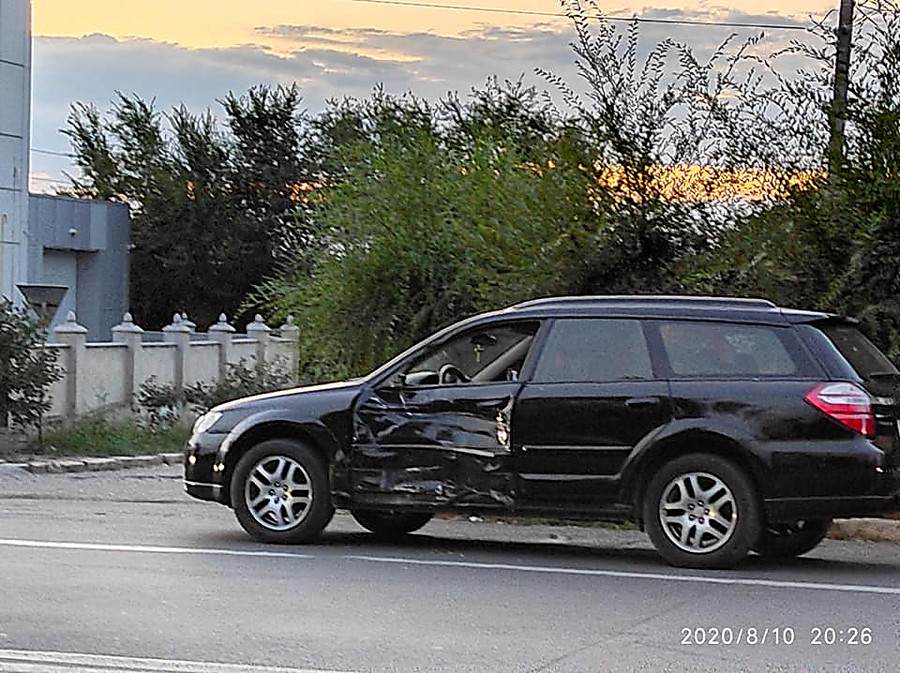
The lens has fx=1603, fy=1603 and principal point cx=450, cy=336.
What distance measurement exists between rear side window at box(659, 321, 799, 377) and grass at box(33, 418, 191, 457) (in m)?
10.7

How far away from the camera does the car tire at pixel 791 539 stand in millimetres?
11352

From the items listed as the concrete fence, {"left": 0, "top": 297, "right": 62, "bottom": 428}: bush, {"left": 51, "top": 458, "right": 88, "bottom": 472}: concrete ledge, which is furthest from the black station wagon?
{"left": 0, "top": 297, "right": 62, "bottom": 428}: bush

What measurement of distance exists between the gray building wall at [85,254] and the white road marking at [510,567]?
99.0 ft

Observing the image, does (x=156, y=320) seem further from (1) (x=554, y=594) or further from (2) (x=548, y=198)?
(1) (x=554, y=594)

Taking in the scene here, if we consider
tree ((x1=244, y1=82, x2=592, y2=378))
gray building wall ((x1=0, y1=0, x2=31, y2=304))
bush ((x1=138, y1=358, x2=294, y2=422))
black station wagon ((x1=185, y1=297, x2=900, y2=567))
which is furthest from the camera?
gray building wall ((x1=0, y1=0, x2=31, y2=304))

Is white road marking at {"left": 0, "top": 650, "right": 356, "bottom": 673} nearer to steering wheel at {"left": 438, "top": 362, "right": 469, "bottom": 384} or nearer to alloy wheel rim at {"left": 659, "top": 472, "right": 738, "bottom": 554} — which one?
alloy wheel rim at {"left": 659, "top": 472, "right": 738, "bottom": 554}

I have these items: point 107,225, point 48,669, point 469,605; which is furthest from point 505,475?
point 107,225

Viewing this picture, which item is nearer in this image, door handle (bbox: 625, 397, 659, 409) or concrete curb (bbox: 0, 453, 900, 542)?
door handle (bbox: 625, 397, 659, 409)

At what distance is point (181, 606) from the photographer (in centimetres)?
892

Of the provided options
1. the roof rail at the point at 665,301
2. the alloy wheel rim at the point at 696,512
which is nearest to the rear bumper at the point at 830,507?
the alloy wheel rim at the point at 696,512

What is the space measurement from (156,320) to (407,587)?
140 ft

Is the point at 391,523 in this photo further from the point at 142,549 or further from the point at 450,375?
the point at 142,549

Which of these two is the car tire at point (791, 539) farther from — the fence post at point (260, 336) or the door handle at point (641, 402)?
the fence post at point (260, 336)

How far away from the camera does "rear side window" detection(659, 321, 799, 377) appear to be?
34.9 feet
